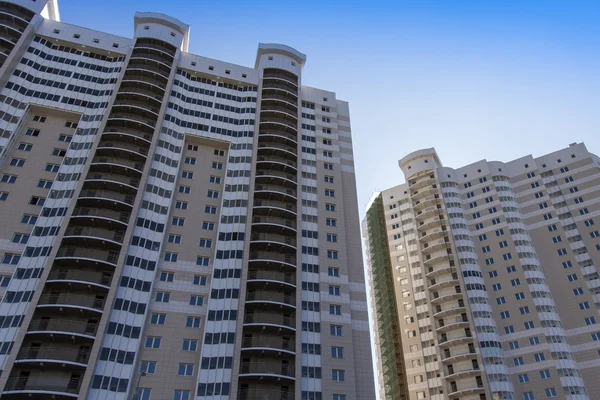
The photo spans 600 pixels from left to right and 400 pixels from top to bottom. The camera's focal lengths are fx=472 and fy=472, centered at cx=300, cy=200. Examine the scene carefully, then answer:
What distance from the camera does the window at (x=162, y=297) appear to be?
176 feet

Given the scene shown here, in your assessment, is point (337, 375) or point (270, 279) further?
point (270, 279)

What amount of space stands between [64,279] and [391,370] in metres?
62.9

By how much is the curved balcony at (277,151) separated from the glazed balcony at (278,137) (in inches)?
26.4

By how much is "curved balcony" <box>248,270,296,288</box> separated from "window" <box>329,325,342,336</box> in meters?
6.57

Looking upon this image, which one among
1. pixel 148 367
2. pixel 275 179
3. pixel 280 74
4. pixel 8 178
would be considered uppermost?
pixel 280 74

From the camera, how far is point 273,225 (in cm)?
6038

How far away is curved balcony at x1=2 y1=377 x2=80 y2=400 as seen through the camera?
41.8 m

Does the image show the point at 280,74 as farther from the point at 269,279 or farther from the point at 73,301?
the point at 73,301

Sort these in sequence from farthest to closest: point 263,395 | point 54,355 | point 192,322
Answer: point 192,322 → point 263,395 → point 54,355

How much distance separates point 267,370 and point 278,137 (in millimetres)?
34035

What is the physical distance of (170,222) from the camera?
60.2 m

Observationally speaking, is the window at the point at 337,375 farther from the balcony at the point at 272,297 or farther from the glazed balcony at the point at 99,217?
the glazed balcony at the point at 99,217

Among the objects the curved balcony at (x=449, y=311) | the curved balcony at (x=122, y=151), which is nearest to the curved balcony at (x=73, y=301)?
the curved balcony at (x=122, y=151)

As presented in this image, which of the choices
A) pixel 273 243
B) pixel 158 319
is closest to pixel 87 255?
pixel 158 319
